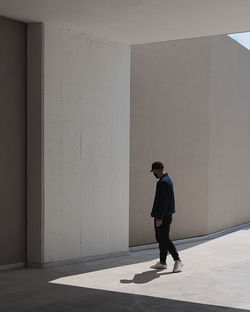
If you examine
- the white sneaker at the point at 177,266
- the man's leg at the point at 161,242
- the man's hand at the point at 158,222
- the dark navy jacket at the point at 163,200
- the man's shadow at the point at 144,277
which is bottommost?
the man's shadow at the point at 144,277

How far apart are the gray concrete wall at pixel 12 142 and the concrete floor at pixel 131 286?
1.71 feet

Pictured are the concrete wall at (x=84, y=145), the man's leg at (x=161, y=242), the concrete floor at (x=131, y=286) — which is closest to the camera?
the concrete floor at (x=131, y=286)

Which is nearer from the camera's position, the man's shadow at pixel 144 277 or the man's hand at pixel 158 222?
the man's shadow at pixel 144 277

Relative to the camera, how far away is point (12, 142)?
986cm

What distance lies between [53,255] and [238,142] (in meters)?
9.03

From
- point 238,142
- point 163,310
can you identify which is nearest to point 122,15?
point 163,310

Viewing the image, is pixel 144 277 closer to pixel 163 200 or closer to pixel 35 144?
pixel 163 200

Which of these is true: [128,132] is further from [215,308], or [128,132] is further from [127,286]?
[215,308]

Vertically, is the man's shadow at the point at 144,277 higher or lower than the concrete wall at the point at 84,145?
lower

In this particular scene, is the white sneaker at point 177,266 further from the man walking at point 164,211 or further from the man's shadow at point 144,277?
the man's shadow at point 144,277

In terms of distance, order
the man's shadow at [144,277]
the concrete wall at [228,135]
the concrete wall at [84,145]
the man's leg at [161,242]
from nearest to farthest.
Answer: the man's shadow at [144,277] → the man's leg at [161,242] → the concrete wall at [84,145] → the concrete wall at [228,135]

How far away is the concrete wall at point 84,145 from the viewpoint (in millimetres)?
10148

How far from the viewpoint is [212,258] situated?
1148cm

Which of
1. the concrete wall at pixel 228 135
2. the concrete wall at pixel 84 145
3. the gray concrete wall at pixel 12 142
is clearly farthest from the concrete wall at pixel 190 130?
the gray concrete wall at pixel 12 142
